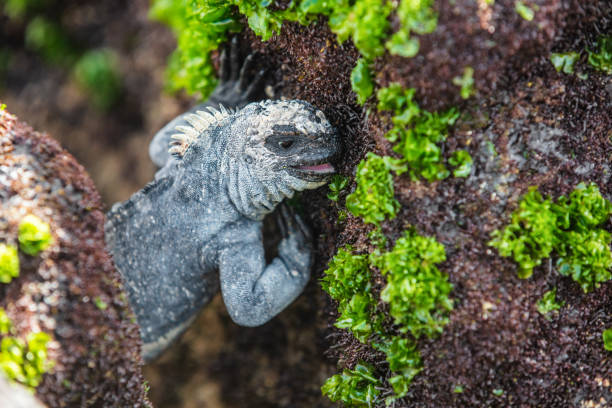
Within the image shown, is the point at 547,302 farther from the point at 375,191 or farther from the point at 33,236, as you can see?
the point at 33,236

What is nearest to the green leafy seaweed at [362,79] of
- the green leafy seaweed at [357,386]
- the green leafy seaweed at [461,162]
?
the green leafy seaweed at [461,162]

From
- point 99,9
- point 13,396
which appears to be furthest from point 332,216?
point 99,9

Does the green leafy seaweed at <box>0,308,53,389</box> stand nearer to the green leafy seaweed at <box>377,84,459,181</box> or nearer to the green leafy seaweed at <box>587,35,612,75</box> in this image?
the green leafy seaweed at <box>377,84,459,181</box>

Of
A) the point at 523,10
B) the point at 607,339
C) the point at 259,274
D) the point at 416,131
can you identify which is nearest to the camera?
the point at 523,10

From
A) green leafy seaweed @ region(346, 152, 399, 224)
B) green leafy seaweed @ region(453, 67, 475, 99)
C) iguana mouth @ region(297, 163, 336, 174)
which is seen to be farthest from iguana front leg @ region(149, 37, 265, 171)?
green leafy seaweed @ region(453, 67, 475, 99)

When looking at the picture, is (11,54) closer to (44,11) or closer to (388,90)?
(44,11)

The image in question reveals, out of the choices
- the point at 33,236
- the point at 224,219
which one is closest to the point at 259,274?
the point at 224,219
